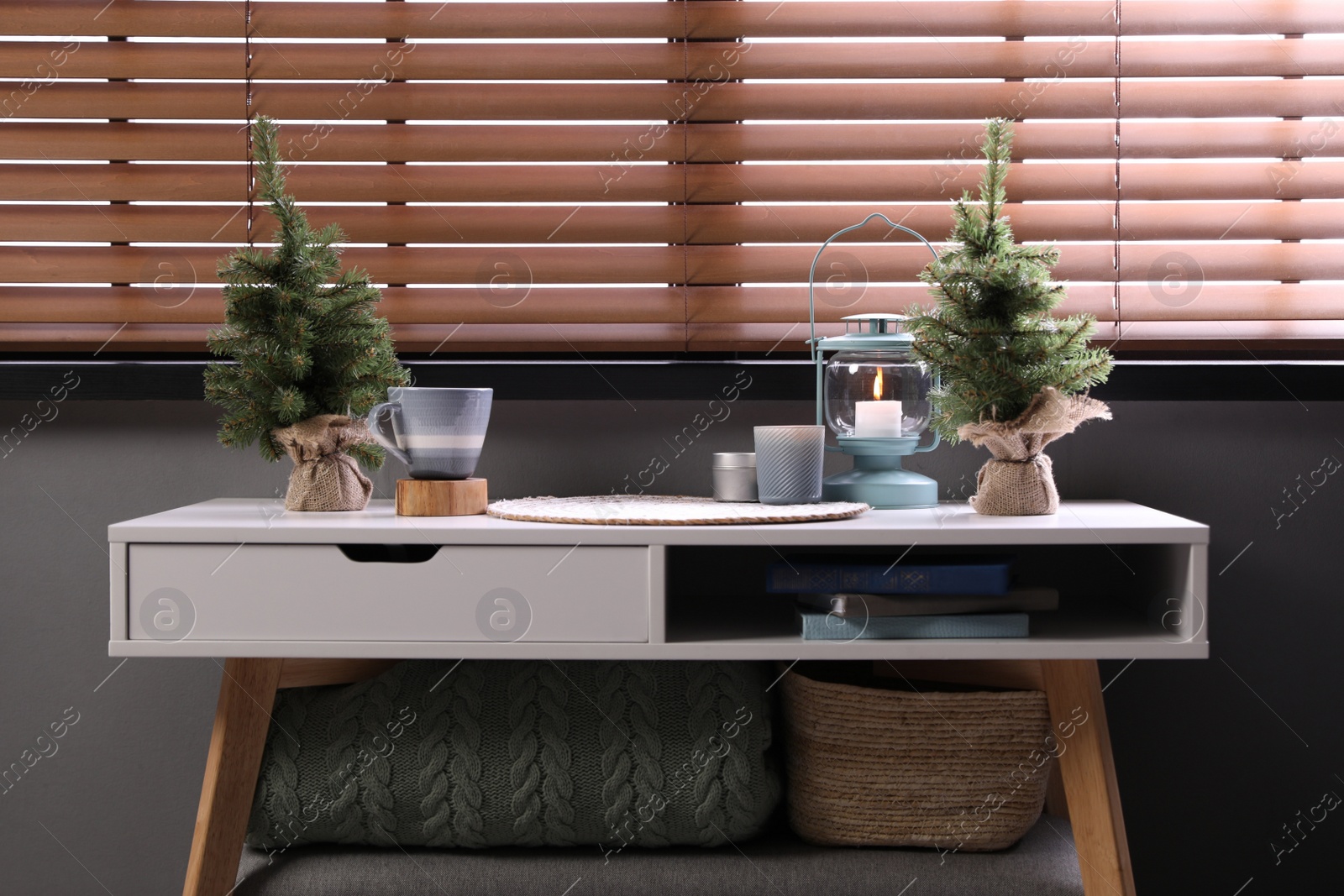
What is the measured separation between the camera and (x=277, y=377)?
1.05m

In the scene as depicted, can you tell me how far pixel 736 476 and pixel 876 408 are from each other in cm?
18

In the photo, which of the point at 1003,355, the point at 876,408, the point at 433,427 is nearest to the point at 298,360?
the point at 433,427

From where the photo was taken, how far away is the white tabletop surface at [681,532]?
92cm

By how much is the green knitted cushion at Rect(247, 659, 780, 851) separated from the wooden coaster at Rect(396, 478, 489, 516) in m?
0.20

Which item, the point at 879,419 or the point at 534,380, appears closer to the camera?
the point at 879,419

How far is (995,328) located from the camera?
1.02m

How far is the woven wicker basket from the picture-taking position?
3.42 feet

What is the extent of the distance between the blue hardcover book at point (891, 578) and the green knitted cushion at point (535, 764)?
0.49 feet

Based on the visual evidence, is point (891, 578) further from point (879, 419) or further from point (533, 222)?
point (533, 222)

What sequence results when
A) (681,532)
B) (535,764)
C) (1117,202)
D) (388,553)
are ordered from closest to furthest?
(681,532) → (535,764) → (388,553) → (1117,202)

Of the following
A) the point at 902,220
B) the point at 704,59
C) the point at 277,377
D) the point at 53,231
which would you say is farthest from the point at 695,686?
the point at 53,231

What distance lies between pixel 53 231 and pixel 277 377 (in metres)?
0.51

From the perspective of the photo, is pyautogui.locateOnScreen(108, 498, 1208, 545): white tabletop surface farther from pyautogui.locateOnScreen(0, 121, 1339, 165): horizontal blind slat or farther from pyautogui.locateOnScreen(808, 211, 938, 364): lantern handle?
pyautogui.locateOnScreen(0, 121, 1339, 165): horizontal blind slat

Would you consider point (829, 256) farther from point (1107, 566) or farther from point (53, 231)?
point (53, 231)
